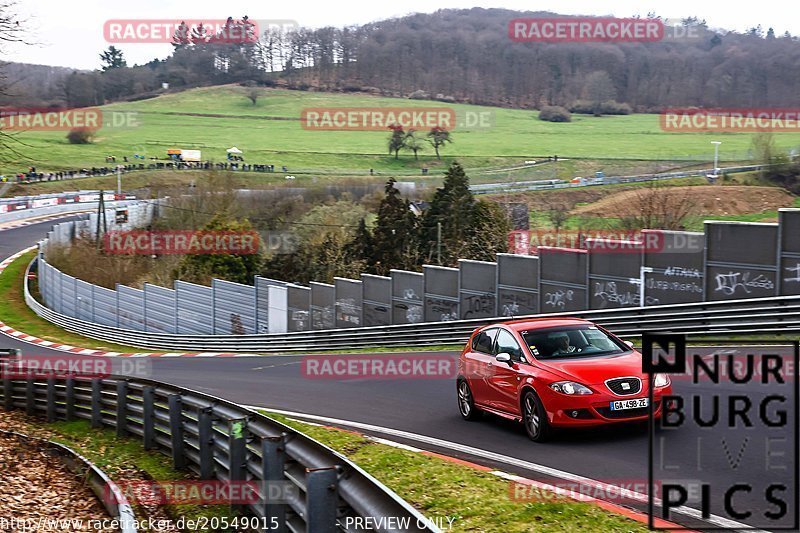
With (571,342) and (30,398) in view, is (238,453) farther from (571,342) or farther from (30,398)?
(30,398)

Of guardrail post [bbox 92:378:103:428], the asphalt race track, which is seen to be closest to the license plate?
the asphalt race track

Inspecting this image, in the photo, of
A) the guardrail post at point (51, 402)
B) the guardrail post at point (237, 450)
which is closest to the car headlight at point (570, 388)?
the guardrail post at point (237, 450)

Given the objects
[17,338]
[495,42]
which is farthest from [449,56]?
[17,338]

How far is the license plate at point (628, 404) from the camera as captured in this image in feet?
37.6

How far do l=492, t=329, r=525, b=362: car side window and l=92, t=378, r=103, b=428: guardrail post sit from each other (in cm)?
709

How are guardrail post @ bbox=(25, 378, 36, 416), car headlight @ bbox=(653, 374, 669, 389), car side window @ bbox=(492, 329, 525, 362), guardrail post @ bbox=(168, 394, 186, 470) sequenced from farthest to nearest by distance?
guardrail post @ bbox=(25, 378, 36, 416) → car side window @ bbox=(492, 329, 525, 362) → guardrail post @ bbox=(168, 394, 186, 470) → car headlight @ bbox=(653, 374, 669, 389)

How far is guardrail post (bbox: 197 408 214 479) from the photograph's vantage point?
36.5 ft

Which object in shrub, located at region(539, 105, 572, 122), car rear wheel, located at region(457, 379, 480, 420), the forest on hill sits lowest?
car rear wheel, located at region(457, 379, 480, 420)

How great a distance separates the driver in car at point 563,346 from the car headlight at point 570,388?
0.98m

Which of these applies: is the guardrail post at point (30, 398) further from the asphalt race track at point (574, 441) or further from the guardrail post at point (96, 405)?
the asphalt race track at point (574, 441)

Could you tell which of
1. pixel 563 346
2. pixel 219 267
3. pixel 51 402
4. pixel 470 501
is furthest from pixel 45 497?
pixel 219 267

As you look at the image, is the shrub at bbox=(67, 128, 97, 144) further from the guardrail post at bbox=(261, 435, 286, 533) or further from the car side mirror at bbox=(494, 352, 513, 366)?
the guardrail post at bbox=(261, 435, 286, 533)

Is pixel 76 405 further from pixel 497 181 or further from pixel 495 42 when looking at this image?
pixel 495 42

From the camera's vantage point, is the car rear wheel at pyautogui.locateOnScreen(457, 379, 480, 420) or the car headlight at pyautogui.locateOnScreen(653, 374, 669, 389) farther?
the car rear wheel at pyautogui.locateOnScreen(457, 379, 480, 420)
